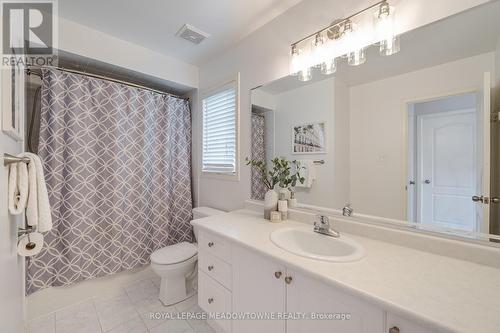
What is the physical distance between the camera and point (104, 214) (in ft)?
5.99

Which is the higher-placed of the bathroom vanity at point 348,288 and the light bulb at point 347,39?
the light bulb at point 347,39

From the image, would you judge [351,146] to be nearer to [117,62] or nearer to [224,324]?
[224,324]

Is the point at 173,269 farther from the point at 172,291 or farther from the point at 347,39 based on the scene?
the point at 347,39

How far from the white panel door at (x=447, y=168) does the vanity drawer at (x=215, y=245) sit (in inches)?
41.3

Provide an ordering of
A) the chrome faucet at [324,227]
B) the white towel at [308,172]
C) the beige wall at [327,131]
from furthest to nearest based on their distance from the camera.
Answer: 1. the white towel at [308,172]
2. the beige wall at [327,131]
3. the chrome faucet at [324,227]

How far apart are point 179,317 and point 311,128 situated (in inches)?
69.2

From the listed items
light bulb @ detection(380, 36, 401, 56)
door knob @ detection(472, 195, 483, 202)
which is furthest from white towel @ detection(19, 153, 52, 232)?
door knob @ detection(472, 195, 483, 202)

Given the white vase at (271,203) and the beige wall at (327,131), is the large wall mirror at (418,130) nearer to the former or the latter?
the beige wall at (327,131)

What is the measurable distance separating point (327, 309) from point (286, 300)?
21cm

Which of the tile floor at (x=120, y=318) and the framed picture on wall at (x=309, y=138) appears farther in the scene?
the tile floor at (x=120, y=318)

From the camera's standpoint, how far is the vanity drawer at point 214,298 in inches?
49.3

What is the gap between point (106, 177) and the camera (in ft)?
6.05

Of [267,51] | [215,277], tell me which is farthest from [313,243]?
[267,51]

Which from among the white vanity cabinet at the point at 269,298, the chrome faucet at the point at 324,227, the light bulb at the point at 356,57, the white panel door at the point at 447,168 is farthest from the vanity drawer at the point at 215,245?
the light bulb at the point at 356,57
